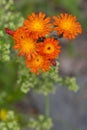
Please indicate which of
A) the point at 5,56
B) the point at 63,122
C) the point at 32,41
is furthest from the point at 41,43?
the point at 63,122

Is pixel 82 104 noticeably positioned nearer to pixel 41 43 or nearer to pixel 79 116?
pixel 79 116

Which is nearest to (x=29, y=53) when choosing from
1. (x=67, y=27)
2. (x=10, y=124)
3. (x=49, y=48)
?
(x=49, y=48)

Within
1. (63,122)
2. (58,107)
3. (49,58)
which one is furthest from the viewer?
(58,107)

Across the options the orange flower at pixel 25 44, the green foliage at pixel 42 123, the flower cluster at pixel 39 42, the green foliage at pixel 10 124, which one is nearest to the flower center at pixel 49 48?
the flower cluster at pixel 39 42

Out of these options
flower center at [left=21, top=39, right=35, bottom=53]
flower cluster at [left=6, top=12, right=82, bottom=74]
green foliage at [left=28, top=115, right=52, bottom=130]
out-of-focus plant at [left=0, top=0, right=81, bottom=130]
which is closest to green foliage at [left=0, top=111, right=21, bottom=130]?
out-of-focus plant at [left=0, top=0, right=81, bottom=130]

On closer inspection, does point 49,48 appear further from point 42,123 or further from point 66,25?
point 42,123

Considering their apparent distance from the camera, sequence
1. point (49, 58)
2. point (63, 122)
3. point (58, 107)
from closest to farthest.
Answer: point (49, 58), point (63, 122), point (58, 107)

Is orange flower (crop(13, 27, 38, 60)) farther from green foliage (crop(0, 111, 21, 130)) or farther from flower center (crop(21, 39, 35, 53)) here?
green foliage (crop(0, 111, 21, 130))

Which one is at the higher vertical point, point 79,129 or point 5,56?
point 79,129
